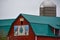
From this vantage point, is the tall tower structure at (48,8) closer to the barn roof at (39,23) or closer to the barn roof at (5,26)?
the barn roof at (39,23)

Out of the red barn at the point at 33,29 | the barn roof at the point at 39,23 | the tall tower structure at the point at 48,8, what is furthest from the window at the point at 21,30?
the tall tower structure at the point at 48,8

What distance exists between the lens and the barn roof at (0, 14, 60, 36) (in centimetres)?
254

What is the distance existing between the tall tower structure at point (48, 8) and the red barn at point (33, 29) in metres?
0.26

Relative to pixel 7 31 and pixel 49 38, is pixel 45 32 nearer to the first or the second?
pixel 49 38

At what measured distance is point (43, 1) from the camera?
121 inches

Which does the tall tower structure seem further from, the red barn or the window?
the window

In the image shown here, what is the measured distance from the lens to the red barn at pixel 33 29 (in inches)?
99.1

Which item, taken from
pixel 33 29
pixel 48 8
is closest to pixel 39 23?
pixel 33 29

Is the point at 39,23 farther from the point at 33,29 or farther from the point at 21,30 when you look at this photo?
the point at 21,30

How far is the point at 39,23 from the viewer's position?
8.52ft

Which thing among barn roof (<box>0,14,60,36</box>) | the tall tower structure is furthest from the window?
the tall tower structure

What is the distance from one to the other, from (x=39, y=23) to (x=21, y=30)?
0.26 meters

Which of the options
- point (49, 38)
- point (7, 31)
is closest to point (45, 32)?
point (49, 38)

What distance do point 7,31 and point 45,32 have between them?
22.6 inches
